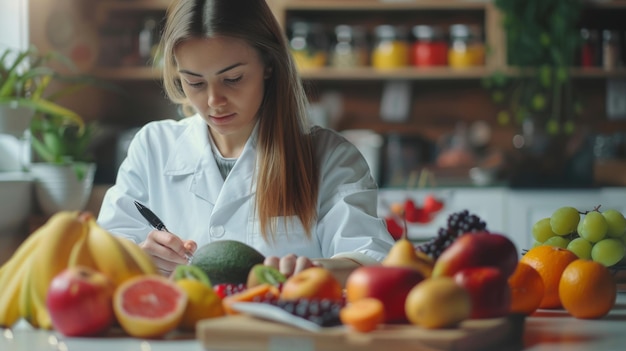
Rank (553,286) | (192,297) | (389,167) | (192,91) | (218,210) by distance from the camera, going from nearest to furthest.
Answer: (192,297), (553,286), (192,91), (218,210), (389,167)

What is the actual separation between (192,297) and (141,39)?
3.46 meters

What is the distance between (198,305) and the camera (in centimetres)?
111

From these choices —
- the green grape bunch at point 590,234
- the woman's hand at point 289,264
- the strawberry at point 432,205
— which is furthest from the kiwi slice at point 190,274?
the strawberry at point 432,205

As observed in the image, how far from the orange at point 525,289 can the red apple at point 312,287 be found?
25 cm

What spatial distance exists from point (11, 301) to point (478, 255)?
0.60 meters

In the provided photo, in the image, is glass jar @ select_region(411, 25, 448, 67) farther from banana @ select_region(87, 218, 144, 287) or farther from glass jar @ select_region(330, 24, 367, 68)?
banana @ select_region(87, 218, 144, 287)

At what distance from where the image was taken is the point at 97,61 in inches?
172

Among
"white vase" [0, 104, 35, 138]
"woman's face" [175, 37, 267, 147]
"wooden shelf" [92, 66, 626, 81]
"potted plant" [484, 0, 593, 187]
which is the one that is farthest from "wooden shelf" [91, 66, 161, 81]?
"woman's face" [175, 37, 267, 147]

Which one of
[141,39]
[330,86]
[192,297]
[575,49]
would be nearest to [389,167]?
[330,86]

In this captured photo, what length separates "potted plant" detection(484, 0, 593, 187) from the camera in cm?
382

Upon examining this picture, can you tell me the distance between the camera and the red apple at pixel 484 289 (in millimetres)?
1071

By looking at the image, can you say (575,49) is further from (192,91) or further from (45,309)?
(45,309)

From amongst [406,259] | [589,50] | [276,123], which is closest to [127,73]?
[589,50]

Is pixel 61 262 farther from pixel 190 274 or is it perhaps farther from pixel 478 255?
pixel 478 255
